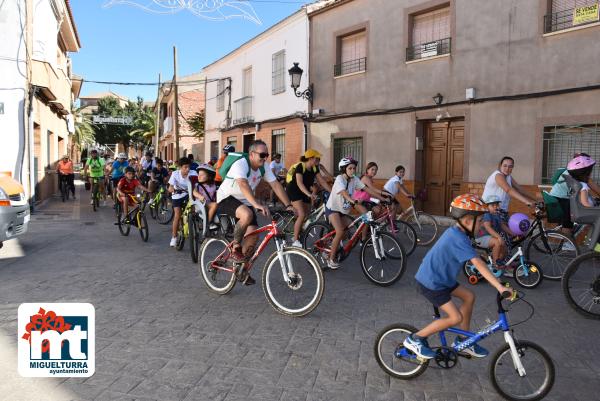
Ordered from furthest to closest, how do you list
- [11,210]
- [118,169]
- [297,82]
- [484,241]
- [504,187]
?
[297,82] < [118,169] < [11,210] < [504,187] < [484,241]

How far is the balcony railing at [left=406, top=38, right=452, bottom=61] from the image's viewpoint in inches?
483

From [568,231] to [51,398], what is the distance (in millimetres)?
6427

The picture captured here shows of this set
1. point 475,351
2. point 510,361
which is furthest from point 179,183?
point 510,361

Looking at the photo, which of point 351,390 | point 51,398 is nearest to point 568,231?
point 351,390

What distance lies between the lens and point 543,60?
10266 mm

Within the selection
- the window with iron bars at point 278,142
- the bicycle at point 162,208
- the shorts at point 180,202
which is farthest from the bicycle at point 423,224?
the window with iron bars at point 278,142

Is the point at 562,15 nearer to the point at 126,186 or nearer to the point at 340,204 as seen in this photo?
the point at 340,204

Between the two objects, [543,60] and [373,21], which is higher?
[373,21]

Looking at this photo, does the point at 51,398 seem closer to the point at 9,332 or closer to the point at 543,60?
the point at 9,332

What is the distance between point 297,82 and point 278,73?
3779 millimetres

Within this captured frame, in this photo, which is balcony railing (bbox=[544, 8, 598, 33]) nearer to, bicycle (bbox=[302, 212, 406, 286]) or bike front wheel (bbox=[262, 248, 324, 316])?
bicycle (bbox=[302, 212, 406, 286])

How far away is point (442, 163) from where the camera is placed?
1274cm

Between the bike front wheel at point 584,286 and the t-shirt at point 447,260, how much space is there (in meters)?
2.39

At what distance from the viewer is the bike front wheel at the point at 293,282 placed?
4.91 meters
